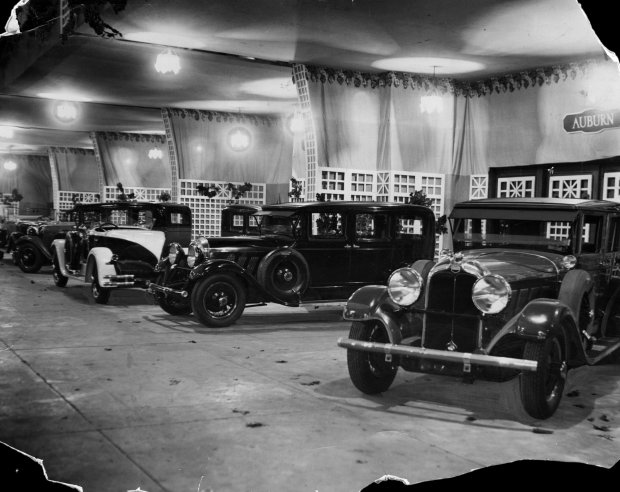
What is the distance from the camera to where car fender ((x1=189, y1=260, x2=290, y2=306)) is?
21.9 feet

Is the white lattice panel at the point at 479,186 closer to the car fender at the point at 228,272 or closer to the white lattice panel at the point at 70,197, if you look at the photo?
the car fender at the point at 228,272

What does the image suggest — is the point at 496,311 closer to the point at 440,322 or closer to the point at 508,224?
the point at 440,322

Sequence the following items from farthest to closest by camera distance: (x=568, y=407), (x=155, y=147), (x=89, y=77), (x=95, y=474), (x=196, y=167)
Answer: (x=155, y=147), (x=196, y=167), (x=89, y=77), (x=568, y=407), (x=95, y=474)

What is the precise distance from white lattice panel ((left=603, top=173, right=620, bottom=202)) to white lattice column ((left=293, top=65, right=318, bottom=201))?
3.92m

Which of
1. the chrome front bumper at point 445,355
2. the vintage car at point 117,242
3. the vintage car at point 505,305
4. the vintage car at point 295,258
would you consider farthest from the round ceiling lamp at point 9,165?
the chrome front bumper at point 445,355

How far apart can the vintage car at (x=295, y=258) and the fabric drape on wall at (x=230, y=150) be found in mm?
6696

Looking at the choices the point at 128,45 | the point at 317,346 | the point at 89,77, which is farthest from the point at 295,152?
the point at 317,346

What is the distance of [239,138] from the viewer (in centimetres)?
1441

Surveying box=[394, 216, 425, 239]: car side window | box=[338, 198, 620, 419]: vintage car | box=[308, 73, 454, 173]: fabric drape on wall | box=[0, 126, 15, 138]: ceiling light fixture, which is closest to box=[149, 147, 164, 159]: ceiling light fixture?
box=[0, 126, 15, 138]: ceiling light fixture

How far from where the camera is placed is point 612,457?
10.2 ft

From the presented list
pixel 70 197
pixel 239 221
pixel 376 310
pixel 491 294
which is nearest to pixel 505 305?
pixel 491 294

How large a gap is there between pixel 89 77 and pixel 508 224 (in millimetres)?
8055

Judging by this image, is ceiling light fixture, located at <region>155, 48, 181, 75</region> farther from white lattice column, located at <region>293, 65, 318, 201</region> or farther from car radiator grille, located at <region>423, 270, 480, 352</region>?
car radiator grille, located at <region>423, 270, 480, 352</region>

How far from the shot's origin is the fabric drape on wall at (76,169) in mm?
21219
